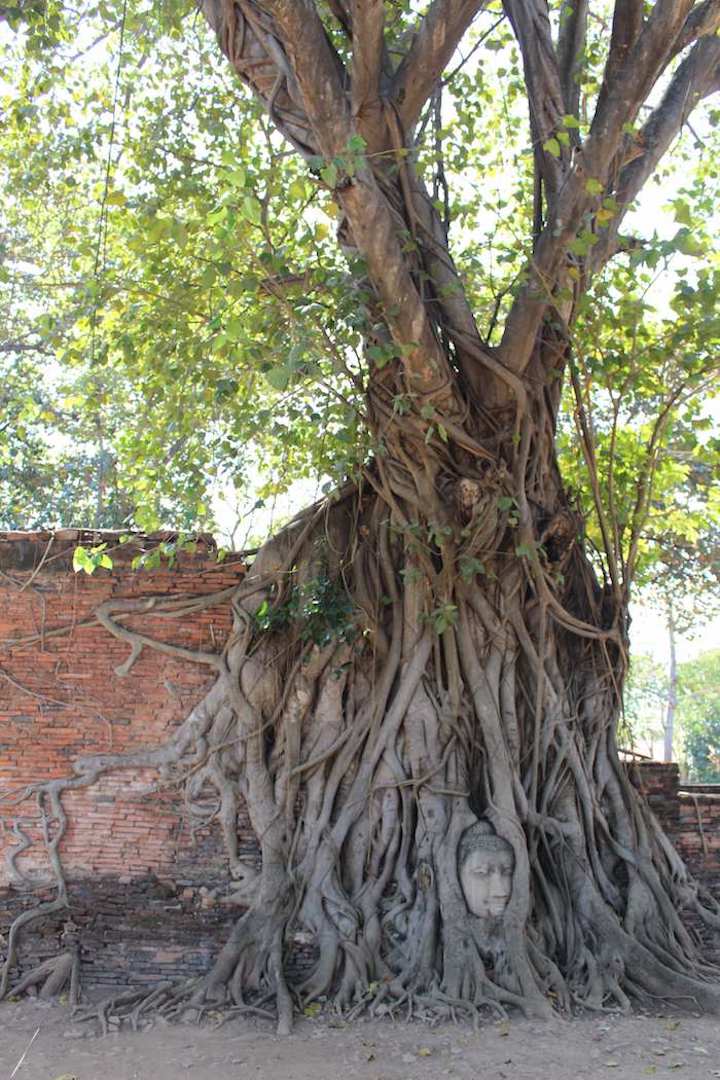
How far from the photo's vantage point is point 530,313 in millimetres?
6285

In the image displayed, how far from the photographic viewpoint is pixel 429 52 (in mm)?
5734

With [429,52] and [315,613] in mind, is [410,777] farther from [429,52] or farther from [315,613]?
[429,52]

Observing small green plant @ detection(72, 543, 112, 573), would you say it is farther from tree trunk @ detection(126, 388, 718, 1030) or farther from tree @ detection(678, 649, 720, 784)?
tree @ detection(678, 649, 720, 784)

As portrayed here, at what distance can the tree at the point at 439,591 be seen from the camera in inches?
229

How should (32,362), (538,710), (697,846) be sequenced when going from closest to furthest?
(538,710) < (697,846) < (32,362)

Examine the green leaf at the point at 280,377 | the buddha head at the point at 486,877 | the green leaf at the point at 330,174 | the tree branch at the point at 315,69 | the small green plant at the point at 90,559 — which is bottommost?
the buddha head at the point at 486,877

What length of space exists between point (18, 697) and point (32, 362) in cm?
542

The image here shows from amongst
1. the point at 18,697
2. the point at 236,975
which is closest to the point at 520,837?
the point at 236,975

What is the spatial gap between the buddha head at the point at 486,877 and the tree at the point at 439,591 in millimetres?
15

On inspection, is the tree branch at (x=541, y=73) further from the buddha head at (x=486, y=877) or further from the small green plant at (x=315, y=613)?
the buddha head at (x=486, y=877)

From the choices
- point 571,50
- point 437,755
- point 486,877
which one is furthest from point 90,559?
point 571,50

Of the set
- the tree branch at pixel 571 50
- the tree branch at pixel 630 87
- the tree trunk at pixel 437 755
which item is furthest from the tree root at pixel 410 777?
the tree branch at pixel 571 50

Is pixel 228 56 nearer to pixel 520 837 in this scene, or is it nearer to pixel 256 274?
pixel 256 274

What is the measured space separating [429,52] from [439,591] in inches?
124
